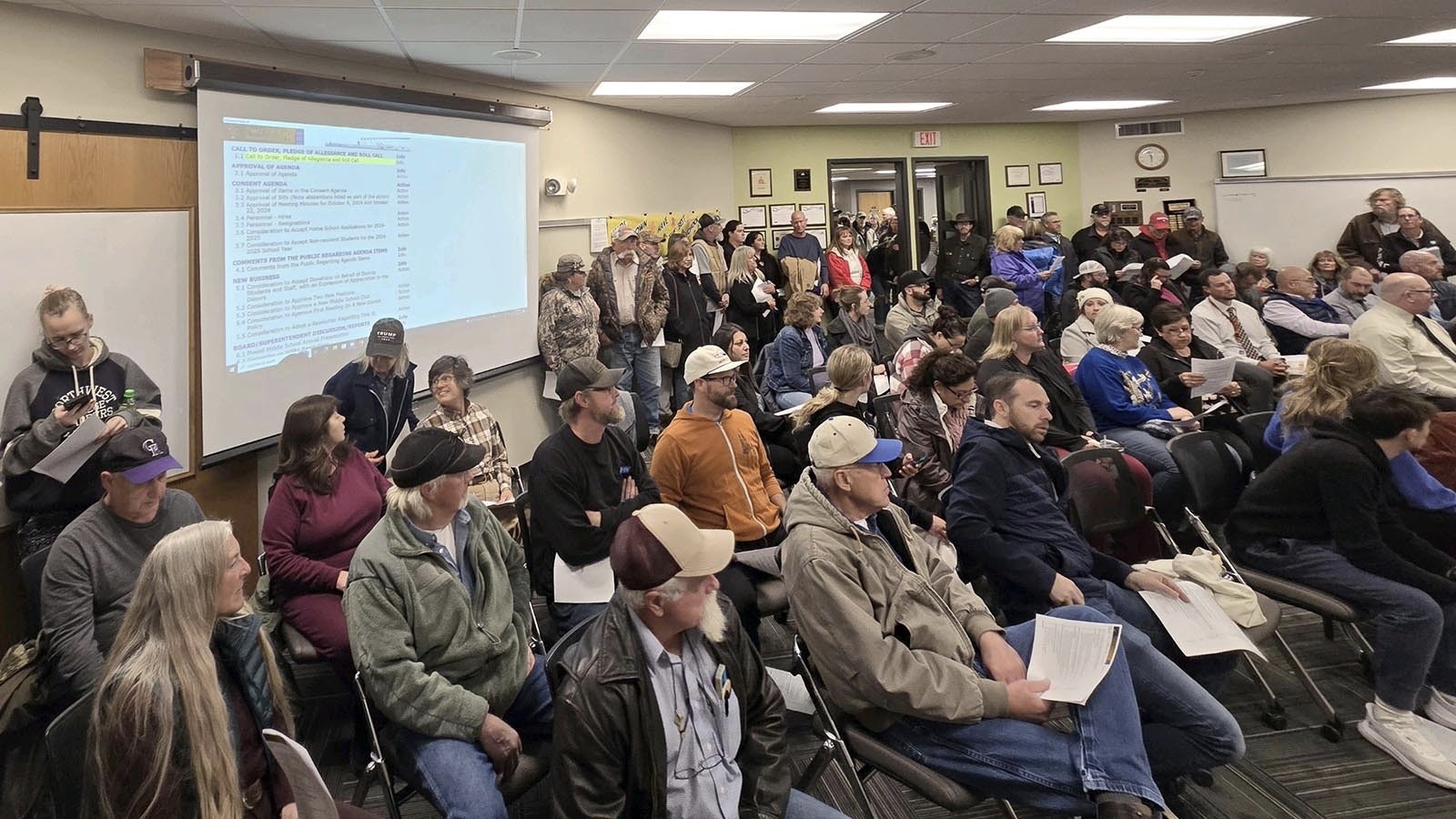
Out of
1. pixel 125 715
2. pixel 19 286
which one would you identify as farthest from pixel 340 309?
pixel 125 715

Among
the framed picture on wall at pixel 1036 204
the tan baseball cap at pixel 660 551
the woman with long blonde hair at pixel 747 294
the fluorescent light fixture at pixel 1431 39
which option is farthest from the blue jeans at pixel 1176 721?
the framed picture on wall at pixel 1036 204

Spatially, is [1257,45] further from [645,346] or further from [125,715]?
[125,715]

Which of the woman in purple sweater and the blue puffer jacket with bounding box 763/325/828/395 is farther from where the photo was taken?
the blue puffer jacket with bounding box 763/325/828/395

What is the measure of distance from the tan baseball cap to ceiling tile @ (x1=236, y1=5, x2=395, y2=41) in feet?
11.2

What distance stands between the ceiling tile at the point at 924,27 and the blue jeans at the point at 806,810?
4.27m

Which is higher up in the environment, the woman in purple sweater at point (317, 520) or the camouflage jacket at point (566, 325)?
the camouflage jacket at point (566, 325)

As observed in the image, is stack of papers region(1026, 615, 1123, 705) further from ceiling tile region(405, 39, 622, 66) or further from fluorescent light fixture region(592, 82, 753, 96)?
fluorescent light fixture region(592, 82, 753, 96)

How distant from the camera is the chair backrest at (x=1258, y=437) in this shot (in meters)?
3.82

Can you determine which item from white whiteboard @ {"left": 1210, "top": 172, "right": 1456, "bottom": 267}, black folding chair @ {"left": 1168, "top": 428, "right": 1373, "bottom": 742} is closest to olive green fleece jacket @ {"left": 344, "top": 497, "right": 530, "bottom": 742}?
black folding chair @ {"left": 1168, "top": 428, "right": 1373, "bottom": 742}

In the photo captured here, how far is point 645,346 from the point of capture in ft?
23.3

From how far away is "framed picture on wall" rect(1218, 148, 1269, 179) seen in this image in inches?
416

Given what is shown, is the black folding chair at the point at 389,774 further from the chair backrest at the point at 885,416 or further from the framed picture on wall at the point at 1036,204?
the framed picture on wall at the point at 1036,204

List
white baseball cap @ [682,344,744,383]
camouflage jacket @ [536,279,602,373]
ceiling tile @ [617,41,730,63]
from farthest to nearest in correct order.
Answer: camouflage jacket @ [536,279,602,373] < ceiling tile @ [617,41,730,63] < white baseball cap @ [682,344,744,383]

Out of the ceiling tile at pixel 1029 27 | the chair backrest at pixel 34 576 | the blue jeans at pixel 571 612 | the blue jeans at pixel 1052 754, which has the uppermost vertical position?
the ceiling tile at pixel 1029 27
